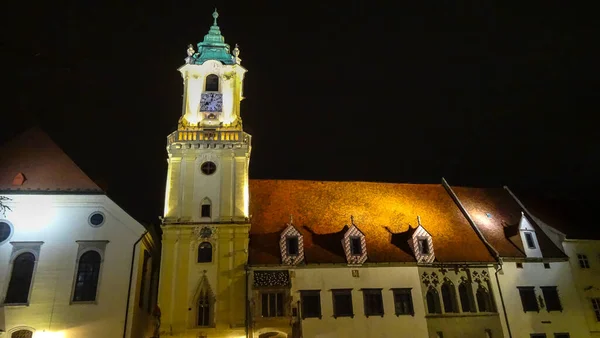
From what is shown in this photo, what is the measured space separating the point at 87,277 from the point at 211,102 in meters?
13.0

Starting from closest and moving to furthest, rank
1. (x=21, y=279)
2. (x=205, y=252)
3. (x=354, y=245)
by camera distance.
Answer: (x=21, y=279)
(x=205, y=252)
(x=354, y=245)

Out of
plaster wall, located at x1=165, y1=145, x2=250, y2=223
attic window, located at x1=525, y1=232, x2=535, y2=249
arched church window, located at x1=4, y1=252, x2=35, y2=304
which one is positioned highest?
plaster wall, located at x1=165, y1=145, x2=250, y2=223

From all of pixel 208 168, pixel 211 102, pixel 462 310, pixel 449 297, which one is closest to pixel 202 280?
pixel 208 168

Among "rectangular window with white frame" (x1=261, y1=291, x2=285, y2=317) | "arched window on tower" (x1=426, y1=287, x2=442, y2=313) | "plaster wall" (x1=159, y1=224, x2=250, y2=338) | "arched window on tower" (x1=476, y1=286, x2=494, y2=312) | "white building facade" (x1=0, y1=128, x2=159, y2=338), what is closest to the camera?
"white building facade" (x1=0, y1=128, x2=159, y2=338)

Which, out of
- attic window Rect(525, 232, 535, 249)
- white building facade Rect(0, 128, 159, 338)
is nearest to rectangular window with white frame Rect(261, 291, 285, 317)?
white building facade Rect(0, 128, 159, 338)

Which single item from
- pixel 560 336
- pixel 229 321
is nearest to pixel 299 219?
pixel 229 321

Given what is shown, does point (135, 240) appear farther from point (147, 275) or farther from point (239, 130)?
point (239, 130)

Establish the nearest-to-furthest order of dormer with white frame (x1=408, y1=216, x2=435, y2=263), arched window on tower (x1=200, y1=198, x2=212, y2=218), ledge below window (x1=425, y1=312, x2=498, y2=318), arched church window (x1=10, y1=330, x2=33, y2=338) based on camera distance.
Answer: arched church window (x1=10, y1=330, x2=33, y2=338) < ledge below window (x1=425, y1=312, x2=498, y2=318) < arched window on tower (x1=200, y1=198, x2=212, y2=218) < dormer with white frame (x1=408, y1=216, x2=435, y2=263)

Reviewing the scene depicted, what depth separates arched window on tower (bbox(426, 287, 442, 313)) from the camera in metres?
26.9

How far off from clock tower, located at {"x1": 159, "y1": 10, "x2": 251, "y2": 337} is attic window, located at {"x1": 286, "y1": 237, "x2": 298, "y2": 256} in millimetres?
2658

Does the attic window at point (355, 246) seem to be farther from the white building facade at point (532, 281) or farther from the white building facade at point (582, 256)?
the white building facade at point (582, 256)

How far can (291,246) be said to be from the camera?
90.1 feet

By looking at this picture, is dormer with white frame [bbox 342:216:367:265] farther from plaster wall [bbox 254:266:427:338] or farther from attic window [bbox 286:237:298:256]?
attic window [bbox 286:237:298:256]

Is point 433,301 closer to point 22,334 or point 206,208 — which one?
point 206,208
